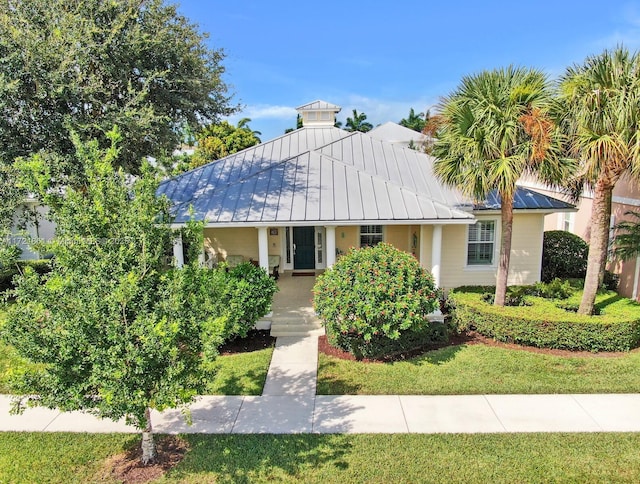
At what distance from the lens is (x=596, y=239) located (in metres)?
10.3

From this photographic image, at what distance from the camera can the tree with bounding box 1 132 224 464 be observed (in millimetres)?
5203

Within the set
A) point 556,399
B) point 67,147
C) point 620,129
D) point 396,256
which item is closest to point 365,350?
point 396,256

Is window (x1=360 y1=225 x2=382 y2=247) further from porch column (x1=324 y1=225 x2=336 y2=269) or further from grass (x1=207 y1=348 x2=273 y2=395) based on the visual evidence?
grass (x1=207 y1=348 x2=273 y2=395)

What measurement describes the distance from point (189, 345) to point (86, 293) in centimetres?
142

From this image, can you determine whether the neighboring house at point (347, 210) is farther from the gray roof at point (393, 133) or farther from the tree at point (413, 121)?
the tree at point (413, 121)

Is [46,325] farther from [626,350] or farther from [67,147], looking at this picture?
[626,350]

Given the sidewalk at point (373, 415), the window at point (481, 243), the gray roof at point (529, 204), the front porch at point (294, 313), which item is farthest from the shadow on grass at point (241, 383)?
the gray roof at point (529, 204)

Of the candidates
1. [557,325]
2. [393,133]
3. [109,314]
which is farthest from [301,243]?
[393,133]

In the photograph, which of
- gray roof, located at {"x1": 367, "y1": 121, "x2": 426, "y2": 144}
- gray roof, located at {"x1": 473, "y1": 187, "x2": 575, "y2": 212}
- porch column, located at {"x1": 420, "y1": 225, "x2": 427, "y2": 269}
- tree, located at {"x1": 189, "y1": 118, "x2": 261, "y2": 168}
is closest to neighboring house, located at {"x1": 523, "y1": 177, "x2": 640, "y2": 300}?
gray roof, located at {"x1": 473, "y1": 187, "x2": 575, "y2": 212}

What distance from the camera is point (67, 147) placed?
11961 millimetres

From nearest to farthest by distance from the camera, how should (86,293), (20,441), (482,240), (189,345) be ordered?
1. (86,293)
2. (189,345)
3. (20,441)
4. (482,240)

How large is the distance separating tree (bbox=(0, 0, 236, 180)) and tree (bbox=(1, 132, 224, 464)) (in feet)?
19.5

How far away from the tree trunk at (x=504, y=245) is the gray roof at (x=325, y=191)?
40.6 inches

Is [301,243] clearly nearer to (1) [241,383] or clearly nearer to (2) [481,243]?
(2) [481,243]
